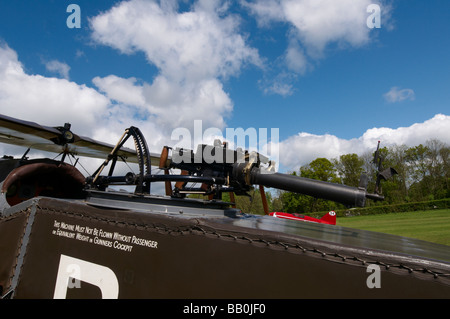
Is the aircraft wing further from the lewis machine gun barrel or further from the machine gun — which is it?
the lewis machine gun barrel

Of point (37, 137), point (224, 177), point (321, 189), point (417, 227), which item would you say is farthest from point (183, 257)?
point (417, 227)

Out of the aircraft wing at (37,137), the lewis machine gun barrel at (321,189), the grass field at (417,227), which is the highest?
the aircraft wing at (37,137)

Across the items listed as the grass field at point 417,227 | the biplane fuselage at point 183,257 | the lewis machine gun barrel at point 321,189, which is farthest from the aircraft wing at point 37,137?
the grass field at point 417,227

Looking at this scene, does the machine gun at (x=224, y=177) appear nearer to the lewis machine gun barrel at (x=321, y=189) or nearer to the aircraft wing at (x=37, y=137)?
the lewis machine gun barrel at (x=321, y=189)

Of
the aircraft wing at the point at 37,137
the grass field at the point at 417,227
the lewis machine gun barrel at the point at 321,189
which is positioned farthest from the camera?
the grass field at the point at 417,227

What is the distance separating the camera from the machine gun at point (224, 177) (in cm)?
221

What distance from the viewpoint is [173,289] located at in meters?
1.85

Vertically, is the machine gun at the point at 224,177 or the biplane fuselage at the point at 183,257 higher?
the machine gun at the point at 224,177

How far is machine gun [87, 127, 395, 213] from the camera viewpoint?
2.21 metres

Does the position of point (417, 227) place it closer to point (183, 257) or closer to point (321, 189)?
point (321, 189)

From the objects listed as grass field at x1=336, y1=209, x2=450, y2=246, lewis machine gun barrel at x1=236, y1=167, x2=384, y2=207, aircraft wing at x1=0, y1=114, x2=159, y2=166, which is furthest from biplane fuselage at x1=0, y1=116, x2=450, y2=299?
grass field at x1=336, y1=209, x2=450, y2=246

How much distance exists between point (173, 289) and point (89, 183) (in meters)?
1.98

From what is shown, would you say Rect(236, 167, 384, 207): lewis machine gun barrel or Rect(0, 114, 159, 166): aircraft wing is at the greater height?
Rect(0, 114, 159, 166): aircraft wing
